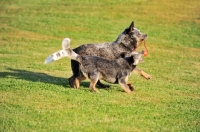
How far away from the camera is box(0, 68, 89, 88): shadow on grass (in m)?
15.7

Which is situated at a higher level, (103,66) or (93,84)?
(103,66)

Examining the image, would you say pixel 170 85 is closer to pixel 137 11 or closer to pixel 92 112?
pixel 92 112

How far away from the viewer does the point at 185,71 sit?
20.0 m

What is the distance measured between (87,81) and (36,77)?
1.59m

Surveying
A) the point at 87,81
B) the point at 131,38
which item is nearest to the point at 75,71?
the point at 87,81

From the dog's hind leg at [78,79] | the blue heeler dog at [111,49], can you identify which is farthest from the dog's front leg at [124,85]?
the dog's hind leg at [78,79]

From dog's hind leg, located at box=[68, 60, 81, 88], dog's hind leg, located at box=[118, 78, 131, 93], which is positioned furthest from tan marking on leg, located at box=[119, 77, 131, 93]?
dog's hind leg, located at box=[68, 60, 81, 88]

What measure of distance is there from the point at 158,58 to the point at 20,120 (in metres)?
12.9

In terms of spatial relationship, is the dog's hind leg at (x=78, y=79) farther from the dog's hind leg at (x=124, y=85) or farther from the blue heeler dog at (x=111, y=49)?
the dog's hind leg at (x=124, y=85)

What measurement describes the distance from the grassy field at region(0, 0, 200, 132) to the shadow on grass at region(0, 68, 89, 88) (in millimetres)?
30

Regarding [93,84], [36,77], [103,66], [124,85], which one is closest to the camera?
[93,84]

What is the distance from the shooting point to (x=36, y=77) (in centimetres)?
1644

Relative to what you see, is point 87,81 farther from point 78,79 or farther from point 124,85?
point 124,85

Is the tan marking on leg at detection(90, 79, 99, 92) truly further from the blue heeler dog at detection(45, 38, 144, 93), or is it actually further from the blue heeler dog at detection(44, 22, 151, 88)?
the blue heeler dog at detection(44, 22, 151, 88)
